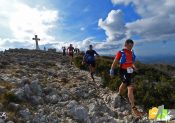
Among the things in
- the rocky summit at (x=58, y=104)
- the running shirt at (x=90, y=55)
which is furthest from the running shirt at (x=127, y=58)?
the running shirt at (x=90, y=55)

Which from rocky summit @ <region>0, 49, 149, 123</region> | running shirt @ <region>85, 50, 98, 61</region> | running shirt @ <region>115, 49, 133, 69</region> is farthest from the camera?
running shirt @ <region>85, 50, 98, 61</region>

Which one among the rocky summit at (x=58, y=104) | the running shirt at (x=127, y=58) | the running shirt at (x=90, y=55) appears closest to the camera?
the rocky summit at (x=58, y=104)

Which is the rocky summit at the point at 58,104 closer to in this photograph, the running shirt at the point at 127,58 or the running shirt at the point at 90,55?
the running shirt at the point at 127,58

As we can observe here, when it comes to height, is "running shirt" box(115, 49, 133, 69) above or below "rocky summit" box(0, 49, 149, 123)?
above

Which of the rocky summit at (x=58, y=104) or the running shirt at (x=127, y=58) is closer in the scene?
the rocky summit at (x=58, y=104)

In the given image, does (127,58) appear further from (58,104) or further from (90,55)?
A: (90,55)

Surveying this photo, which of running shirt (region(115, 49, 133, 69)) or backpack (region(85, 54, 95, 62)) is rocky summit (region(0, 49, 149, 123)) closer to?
running shirt (region(115, 49, 133, 69))

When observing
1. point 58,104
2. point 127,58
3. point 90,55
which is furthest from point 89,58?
point 127,58

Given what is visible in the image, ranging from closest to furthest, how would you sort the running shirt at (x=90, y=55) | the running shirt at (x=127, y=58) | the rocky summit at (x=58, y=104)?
the rocky summit at (x=58, y=104)
the running shirt at (x=127, y=58)
the running shirt at (x=90, y=55)

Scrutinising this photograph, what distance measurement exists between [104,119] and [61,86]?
4.39m

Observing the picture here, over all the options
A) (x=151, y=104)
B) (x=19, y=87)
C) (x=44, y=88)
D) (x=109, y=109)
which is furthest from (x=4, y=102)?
(x=151, y=104)

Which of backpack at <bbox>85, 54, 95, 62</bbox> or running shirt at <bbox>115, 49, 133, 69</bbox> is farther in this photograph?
backpack at <bbox>85, 54, 95, 62</bbox>

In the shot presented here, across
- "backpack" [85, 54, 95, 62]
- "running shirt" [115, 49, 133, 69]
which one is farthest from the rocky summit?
Result: "backpack" [85, 54, 95, 62]

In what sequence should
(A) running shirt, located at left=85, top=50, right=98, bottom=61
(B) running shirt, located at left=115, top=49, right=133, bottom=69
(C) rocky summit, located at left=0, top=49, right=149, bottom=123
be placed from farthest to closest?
(A) running shirt, located at left=85, top=50, right=98, bottom=61 → (B) running shirt, located at left=115, top=49, right=133, bottom=69 → (C) rocky summit, located at left=0, top=49, right=149, bottom=123
